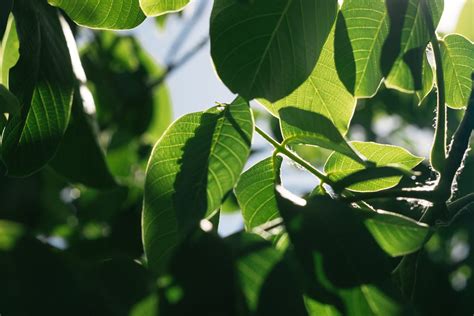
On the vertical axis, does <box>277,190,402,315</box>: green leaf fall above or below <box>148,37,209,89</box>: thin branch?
above

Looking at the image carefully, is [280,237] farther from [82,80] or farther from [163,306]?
[82,80]

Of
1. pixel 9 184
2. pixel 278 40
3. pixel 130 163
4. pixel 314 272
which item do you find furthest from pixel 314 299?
pixel 9 184

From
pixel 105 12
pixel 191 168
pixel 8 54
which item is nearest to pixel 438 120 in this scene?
pixel 191 168

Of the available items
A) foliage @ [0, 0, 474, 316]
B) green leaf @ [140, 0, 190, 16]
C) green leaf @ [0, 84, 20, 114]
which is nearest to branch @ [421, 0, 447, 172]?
foliage @ [0, 0, 474, 316]

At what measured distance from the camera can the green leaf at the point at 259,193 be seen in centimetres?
115

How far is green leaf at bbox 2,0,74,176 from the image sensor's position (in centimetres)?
117

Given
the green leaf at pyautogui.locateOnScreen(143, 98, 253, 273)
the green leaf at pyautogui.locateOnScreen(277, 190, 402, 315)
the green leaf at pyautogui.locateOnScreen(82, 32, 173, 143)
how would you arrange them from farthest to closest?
the green leaf at pyautogui.locateOnScreen(82, 32, 173, 143) → the green leaf at pyautogui.locateOnScreen(143, 98, 253, 273) → the green leaf at pyautogui.locateOnScreen(277, 190, 402, 315)

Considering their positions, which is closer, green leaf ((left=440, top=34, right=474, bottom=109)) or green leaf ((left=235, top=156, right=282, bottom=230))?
green leaf ((left=235, top=156, right=282, bottom=230))

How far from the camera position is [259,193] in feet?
3.83

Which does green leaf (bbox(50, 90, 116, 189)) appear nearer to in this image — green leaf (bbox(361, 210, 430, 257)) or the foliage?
the foliage

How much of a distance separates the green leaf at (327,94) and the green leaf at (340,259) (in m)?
0.29

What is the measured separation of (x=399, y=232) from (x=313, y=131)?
0.20 metres

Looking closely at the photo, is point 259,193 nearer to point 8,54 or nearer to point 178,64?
point 8,54

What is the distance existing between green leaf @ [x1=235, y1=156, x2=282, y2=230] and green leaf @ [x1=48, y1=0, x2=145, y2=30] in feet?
0.96
